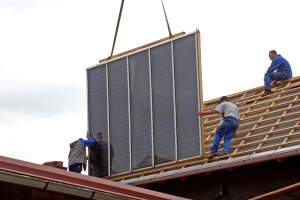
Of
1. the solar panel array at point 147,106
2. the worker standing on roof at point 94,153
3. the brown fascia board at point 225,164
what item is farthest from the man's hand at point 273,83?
the worker standing on roof at point 94,153

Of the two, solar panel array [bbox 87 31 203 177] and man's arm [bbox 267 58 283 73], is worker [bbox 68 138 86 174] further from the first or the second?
man's arm [bbox 267 58 283 73]

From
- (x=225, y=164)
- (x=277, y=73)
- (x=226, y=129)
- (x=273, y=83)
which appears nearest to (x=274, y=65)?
(x=277, y=73)

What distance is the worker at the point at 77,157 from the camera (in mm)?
14930

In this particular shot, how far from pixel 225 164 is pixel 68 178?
562 centimetres

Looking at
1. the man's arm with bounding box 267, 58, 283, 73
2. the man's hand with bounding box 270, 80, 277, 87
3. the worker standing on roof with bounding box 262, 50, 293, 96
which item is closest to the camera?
the worker standing on roof with bounding box 262, 50, 293, 96

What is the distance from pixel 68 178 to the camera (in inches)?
280

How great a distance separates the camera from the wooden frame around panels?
505 inches

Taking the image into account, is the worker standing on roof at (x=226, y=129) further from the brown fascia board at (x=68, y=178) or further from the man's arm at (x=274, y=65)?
the brown fascia board at (x=68, y=178)

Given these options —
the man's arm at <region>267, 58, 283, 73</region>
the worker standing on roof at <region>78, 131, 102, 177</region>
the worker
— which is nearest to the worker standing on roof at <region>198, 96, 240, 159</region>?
the man's arm at <region>267, 58, 283, 73</region>

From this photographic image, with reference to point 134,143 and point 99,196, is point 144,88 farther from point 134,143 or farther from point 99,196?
point 99,196

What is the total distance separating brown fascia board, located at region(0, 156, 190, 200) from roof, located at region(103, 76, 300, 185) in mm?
4717

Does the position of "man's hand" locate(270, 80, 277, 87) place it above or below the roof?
above

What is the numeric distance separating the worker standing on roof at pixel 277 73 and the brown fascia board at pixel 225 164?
9.88 feet

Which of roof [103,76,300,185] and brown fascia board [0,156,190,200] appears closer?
brown fascia board [0,156,190,200]
